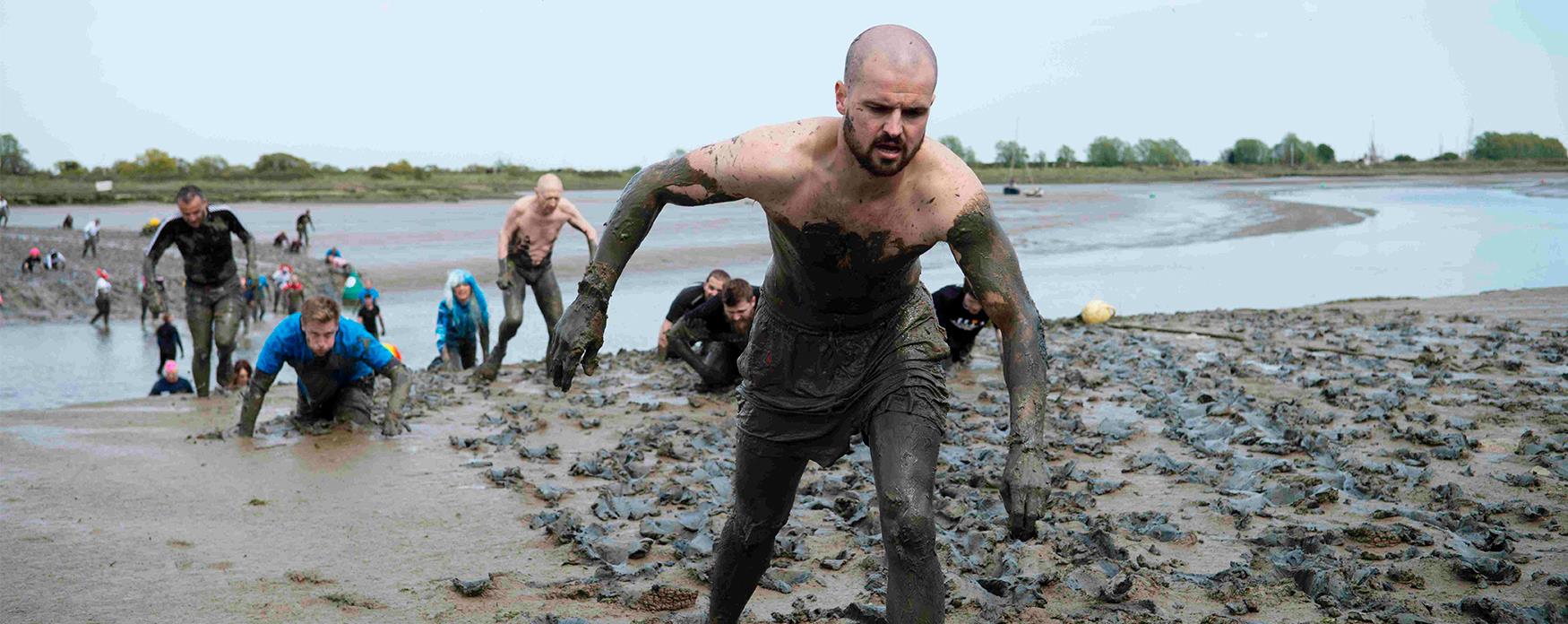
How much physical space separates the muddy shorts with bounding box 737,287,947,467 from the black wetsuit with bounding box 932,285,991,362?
6709 mm

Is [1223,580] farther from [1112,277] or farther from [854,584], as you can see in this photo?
[1112,277]

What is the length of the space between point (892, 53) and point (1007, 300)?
86cm

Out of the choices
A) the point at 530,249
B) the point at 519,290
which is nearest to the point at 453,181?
the point at 519,290

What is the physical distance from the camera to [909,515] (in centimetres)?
382

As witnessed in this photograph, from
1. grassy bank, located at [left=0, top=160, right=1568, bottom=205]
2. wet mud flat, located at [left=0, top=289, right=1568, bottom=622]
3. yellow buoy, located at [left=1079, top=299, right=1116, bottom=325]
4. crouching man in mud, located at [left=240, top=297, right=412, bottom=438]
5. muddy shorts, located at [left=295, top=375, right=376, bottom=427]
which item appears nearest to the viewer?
wet mud flat, located at [left=0, top=289, right=1568, bottom=622]

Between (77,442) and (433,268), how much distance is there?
71.5 feet

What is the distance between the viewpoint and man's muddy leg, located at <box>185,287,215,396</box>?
11.5 m

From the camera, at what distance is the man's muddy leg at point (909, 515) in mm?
3840

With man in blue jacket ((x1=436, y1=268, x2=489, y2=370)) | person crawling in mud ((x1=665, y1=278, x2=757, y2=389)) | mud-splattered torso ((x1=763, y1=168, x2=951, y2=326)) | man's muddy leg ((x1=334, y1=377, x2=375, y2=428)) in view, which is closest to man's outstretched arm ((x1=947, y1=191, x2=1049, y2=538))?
mud-splattered torso ((x1=763, y1=168, x2=951, y2=326))

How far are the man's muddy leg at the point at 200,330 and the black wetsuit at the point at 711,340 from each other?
174 inches

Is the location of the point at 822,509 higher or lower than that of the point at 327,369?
lower

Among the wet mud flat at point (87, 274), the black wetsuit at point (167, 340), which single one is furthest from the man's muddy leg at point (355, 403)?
the wet mud flat at point (87, 274)

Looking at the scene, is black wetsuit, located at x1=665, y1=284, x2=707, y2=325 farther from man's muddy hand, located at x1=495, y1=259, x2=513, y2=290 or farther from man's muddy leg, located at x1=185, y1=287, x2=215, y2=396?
man's muddy leg, located at x1=185, y1=287, x2=215, y2=396

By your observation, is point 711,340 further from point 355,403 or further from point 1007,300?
point 1007,300
